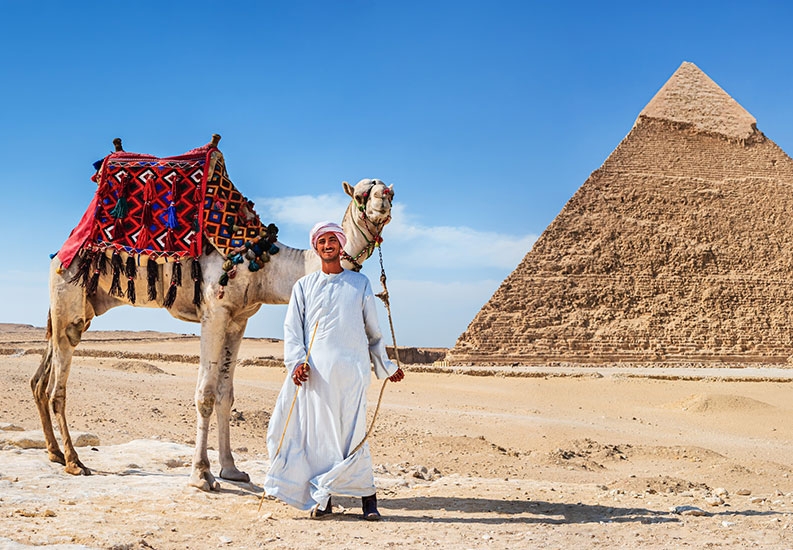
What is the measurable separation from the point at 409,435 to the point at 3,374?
580 centimetres

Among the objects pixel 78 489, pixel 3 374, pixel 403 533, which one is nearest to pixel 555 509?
pixel 403 533

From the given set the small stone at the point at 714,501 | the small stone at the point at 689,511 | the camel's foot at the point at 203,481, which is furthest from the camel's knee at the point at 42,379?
the small stone at the point at 714,501

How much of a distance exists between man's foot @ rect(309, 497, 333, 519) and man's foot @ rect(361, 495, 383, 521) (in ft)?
0.64

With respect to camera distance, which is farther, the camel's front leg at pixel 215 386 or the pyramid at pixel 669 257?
the pyramid at pixel 669 257

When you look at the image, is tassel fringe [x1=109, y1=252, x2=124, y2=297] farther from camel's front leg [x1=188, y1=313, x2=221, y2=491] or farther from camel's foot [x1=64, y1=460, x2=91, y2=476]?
camel's foot [x1=64, y1=460, x2=91, y2=476]

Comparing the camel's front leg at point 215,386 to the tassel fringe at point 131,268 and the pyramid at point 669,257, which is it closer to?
the tassel fringe at point 131,268

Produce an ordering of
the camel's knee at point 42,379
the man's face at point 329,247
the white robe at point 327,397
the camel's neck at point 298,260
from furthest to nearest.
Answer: the camel's knee at point 42,379 < the camel's neck at point 298,260 < the man's face at point 329,247 < the white robe at point 327,397

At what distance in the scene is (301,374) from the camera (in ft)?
14.7

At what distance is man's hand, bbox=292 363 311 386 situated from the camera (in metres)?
4.49

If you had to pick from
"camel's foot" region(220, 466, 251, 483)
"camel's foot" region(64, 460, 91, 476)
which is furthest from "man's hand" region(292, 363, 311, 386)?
"camel's foot" region(64, 460, 91, 476)

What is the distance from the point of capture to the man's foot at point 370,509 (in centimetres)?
450

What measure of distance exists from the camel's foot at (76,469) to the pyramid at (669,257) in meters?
49.6

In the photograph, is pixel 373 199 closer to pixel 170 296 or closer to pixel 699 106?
pixel 170 296

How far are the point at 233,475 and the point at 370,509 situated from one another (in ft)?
3.92
